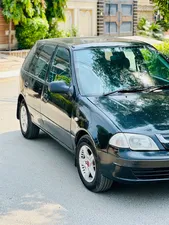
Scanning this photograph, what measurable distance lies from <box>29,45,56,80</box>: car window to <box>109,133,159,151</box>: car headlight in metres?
2.29

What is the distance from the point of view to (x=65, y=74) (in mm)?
6219

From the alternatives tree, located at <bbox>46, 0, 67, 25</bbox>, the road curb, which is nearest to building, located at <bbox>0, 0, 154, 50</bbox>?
tree, located at <bbox>46, 0, 67, 25</bbox>

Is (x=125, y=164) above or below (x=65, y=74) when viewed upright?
below

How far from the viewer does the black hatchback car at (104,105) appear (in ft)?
15.9

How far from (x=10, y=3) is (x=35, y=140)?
14.2 metres

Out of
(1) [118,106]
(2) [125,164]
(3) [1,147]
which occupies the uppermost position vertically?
(1) [118,106]

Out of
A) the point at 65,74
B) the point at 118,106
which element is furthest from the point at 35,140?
the point at 118,106

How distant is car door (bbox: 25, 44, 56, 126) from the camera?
6918mm

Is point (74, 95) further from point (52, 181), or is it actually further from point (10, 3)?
point (10, 3)

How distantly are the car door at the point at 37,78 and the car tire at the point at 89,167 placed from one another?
5.24ft

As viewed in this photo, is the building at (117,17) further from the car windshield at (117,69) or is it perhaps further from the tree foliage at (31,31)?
the car windshield at (117,69)

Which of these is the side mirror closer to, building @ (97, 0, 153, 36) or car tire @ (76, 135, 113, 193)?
car tire @ (76, 135, 113, 193)

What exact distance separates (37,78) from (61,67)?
2.58 feet

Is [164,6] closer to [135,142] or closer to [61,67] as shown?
[61,67]
